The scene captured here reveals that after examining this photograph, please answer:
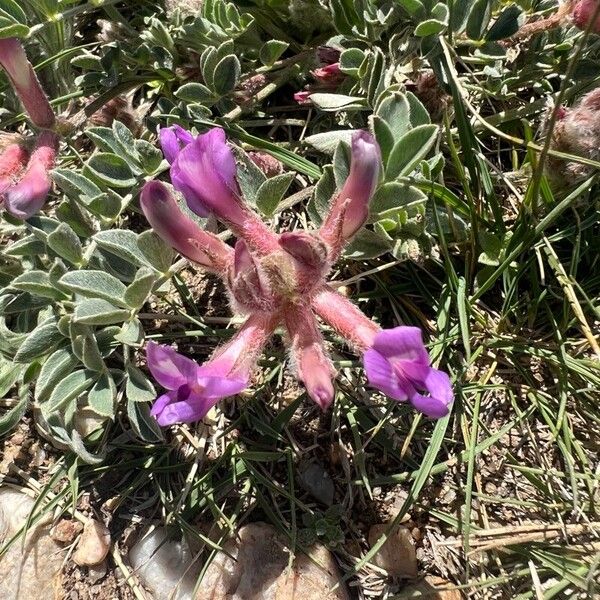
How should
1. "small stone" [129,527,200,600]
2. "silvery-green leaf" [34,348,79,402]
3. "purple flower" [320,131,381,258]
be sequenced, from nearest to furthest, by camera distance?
"purple flower" [320,131,381,258] < "silvery-green leaf" [34,348,79,402] < "small stone" [129,527,200,600]

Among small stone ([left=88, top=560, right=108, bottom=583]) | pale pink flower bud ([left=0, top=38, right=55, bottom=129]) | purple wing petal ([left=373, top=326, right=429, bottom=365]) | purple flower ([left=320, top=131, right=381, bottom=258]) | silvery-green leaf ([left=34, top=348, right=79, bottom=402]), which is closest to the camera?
purple wing petal ([left=373, top=326, right=429, bottom=365])

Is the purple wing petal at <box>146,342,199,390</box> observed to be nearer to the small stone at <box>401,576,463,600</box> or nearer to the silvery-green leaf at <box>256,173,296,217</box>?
the silvery-green leaf at <box>256,173,296,217</box>

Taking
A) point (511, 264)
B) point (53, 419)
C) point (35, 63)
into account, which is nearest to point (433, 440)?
point (511, 264)

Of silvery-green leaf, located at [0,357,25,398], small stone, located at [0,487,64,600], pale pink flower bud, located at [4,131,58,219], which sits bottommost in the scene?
small stone, located at [0,487,64,600]

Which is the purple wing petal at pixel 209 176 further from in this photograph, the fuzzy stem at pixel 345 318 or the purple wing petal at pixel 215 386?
the purple wing petal at pixel 215 386

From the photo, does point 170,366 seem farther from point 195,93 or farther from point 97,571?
point 97,571

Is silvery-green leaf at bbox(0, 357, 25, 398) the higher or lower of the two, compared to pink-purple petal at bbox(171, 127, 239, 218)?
lower

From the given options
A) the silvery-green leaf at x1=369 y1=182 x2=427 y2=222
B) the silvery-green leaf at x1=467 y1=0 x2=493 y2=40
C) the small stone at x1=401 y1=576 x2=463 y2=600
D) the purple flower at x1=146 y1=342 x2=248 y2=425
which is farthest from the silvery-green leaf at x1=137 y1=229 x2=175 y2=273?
the small stone at x1=401 y1=576 x2=463 y2=600

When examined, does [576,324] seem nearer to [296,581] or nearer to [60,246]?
[296,581]
